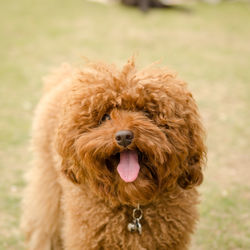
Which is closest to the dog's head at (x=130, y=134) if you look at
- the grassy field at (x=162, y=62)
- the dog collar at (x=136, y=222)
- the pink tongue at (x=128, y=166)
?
the pink tongue at (x=128, y=166)

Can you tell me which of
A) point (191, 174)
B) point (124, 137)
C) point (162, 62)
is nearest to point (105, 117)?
point (124, 137)

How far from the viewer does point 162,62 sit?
8.80m

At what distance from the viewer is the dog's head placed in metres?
2.48

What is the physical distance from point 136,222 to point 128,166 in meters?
0.51

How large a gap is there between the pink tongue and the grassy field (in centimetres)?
91

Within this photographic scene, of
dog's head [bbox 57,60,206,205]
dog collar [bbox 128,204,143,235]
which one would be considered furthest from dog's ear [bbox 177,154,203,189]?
dog collar [bbox 128,204,143,235]

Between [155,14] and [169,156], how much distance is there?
10703 millimetres

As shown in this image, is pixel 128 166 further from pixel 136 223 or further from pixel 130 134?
pixel 136 223

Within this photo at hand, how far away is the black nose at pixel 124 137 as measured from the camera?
7.84 ft

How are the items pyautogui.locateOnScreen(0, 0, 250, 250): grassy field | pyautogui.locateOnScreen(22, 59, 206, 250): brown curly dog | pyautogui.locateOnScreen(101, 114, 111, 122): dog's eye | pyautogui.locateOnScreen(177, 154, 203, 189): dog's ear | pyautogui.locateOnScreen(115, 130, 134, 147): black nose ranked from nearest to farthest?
pyautogui.locateOnScreen(115, 130, 134, 147): black nose, pyautogui.locateOnScreen(22, 59, 206, 250): brown curly dog, pyautogui.locateOnScreen(101, 114, 111, 122): dog's eye, pyautogui.locateOnScreen(177, 154, 203, 189): dog's ear, pyautogui.locateOnScreen(0, 0, 250, 250): grassy field

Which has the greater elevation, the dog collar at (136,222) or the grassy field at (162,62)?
the grassy field at (162,62)

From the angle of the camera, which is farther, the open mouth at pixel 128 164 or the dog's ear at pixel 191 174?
the dog's ear at pixel 191 174

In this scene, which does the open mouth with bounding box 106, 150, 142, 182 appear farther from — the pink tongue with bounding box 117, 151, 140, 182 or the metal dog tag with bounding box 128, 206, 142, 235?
the metal dog tag with bounding box 128, 206, 142, 235

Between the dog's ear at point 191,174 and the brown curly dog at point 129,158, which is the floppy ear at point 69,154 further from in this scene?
the dog's ear at point 191,174
